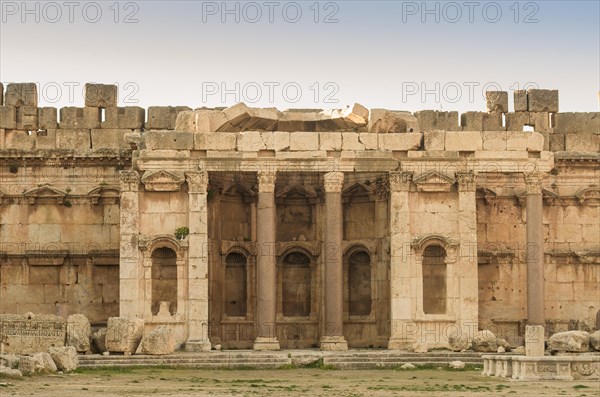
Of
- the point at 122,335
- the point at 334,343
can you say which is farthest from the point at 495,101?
the point at 122,335

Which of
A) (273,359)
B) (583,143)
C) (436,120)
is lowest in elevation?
(273,359)

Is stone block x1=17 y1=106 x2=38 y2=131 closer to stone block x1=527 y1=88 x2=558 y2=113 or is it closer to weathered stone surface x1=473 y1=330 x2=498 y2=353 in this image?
stone block x1=527 y1=88 x2=558 y2=113

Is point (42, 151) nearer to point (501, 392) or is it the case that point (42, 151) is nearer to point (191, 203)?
point (191, 203)

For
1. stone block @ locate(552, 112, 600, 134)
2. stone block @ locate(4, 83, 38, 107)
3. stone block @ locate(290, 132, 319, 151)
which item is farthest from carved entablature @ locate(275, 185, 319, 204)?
stone block @ locate(552, 112, 600, 134)

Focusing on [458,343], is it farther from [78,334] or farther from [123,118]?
[123,118]

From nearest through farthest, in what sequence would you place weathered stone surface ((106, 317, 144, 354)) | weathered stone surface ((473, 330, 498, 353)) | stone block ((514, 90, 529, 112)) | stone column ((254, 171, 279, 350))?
weathered stone surface ((106, 317, 144, 354))
weathered stone surface ((473, 330, 498, 353))
stone column ((254, 171, 279, 350))
stone block ((514, 90, 529, 112))

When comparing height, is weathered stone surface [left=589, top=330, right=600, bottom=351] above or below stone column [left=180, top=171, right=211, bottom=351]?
below

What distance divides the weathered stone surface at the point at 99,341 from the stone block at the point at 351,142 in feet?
29.4

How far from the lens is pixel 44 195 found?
55344mm

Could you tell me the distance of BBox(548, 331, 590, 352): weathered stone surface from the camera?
4650 centimetres

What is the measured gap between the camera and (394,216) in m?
50.5

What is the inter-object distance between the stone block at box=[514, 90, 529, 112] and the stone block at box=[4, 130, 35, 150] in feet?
52.9

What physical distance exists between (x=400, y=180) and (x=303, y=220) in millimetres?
5808

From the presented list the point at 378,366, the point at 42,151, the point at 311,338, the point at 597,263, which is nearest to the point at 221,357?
the point at 378,366
